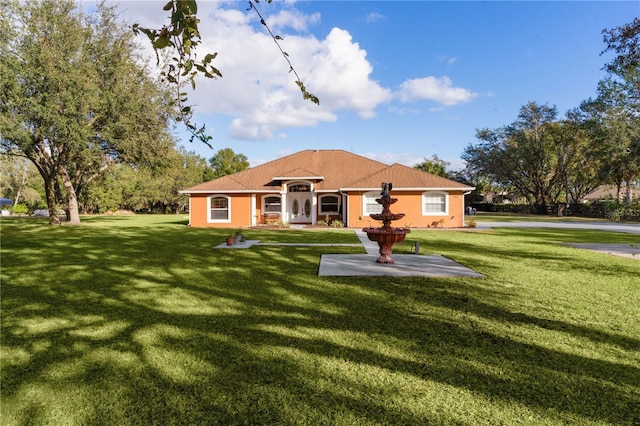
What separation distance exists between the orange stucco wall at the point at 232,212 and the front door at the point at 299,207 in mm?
3102

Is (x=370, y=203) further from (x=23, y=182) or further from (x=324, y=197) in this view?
(x=23, y=182)

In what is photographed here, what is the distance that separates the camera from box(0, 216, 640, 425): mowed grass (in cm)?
309

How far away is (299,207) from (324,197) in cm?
205

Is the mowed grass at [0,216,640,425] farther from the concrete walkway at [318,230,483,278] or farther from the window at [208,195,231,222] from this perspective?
the window at [208,195,231,222]

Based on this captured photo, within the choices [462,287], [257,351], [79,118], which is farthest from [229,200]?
[257,351]

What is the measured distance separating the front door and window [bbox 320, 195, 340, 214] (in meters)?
1.06

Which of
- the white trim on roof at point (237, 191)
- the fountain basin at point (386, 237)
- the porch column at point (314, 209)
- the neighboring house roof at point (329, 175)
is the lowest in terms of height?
the fountain basin at point (386, 237)

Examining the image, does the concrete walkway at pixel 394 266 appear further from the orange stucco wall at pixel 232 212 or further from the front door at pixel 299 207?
the orange stucco wall at pixel 232 212

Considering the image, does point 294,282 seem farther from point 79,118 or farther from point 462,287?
point 79,118

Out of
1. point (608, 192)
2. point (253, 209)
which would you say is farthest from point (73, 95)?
point (608, 192)

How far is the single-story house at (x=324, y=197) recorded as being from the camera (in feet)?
80.5

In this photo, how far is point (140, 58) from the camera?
88.7ft

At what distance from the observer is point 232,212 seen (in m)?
26.4

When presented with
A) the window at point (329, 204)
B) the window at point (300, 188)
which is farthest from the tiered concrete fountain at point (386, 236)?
the window at point (300, 188)
